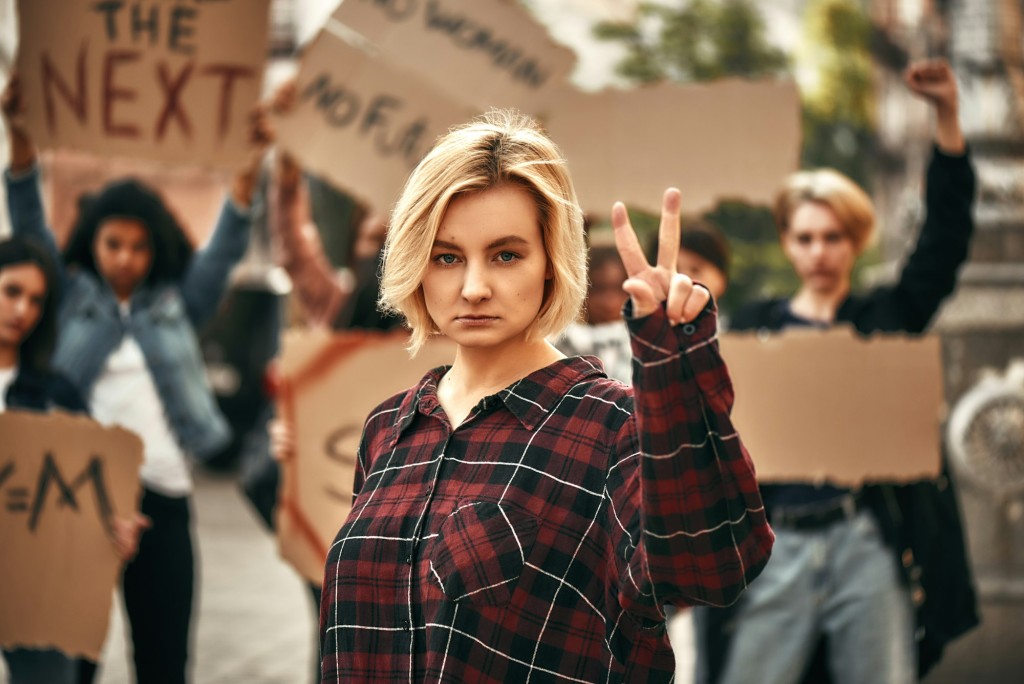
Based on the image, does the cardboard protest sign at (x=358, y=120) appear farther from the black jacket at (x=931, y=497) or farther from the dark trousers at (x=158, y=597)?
the black jacket at (x=931, y=497)

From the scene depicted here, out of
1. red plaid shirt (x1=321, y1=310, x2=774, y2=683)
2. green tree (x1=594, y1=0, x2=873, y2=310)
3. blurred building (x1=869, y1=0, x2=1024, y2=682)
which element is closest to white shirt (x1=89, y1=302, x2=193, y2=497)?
red plaid shirt (x1=321, y1=310, x2=774, y2=683)

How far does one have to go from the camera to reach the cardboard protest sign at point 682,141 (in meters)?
3.89

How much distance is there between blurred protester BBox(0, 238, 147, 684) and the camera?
11.7 feet

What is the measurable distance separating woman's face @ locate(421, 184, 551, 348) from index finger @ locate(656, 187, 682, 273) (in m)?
0.29

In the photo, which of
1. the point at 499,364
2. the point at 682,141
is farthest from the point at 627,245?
the point at 682,141

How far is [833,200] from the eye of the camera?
3.86m

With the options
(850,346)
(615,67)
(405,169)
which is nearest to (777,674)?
(850,346)

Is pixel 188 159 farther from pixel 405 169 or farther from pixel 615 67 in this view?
pixel 615 67

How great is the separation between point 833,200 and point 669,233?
2.37 m

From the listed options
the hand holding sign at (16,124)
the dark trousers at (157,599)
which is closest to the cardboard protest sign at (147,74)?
the hand holding sign at (16,124)

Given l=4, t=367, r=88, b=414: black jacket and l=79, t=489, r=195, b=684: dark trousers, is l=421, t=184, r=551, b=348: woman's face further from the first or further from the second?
l=79, t=489, r=195, b=684: dark trousers

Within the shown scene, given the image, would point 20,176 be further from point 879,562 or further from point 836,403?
point 879,562

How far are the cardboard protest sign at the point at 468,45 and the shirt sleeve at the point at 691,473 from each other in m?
2.65

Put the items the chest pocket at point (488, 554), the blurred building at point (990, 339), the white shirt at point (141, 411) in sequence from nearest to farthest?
the chest pocket at point (488, 554) < the white shirt at point (141, 411) < the blurred building at point (990, 339)
